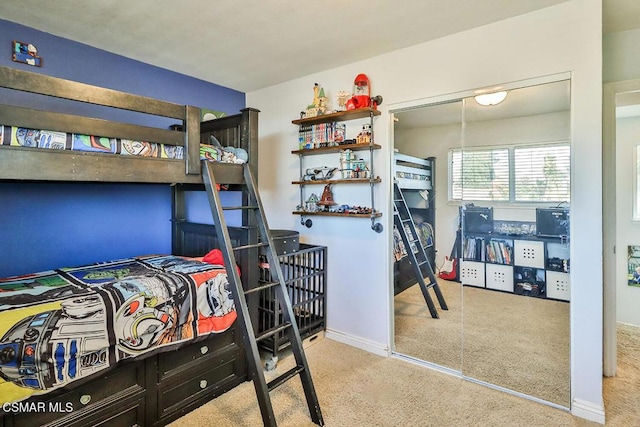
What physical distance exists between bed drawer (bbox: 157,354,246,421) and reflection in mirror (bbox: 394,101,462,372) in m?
1.43

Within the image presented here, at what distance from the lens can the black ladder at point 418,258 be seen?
10.6 feet

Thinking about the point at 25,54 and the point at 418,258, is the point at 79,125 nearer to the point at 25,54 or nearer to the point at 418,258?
the point at 25,54

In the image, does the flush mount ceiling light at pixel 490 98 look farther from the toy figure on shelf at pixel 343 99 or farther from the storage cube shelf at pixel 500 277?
→ the storage cube shelf at pixel 500 277

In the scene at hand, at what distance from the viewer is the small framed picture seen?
227 centimetres

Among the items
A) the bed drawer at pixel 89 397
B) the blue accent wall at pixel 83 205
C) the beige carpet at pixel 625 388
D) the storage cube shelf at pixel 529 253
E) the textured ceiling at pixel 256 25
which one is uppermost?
the textured ceiling at pixel 256 25

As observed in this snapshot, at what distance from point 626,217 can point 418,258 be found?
90.1 inches

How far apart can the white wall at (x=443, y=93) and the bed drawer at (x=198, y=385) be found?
1124mm

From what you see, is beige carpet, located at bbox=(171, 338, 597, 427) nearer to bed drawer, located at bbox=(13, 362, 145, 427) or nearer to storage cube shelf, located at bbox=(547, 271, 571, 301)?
bed drawer, located at bbox=(13, 362, 145, 427)

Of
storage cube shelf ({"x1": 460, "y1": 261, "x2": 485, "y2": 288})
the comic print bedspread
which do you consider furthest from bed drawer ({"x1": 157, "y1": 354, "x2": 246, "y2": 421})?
storage cube shelf ({"x1": 460, "y1": 261, "x2": 485, "y2": 288})

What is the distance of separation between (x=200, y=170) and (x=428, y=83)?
1836 mm

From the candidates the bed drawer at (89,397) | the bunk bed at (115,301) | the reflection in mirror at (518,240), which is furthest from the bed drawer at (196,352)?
the reflection in mirror at (518,240)

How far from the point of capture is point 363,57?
281 cm

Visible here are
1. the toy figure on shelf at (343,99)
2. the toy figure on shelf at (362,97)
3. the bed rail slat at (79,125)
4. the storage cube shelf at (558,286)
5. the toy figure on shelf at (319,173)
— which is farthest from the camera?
the toy figure on shelf at (319,173)

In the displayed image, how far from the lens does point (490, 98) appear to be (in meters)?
2.35
